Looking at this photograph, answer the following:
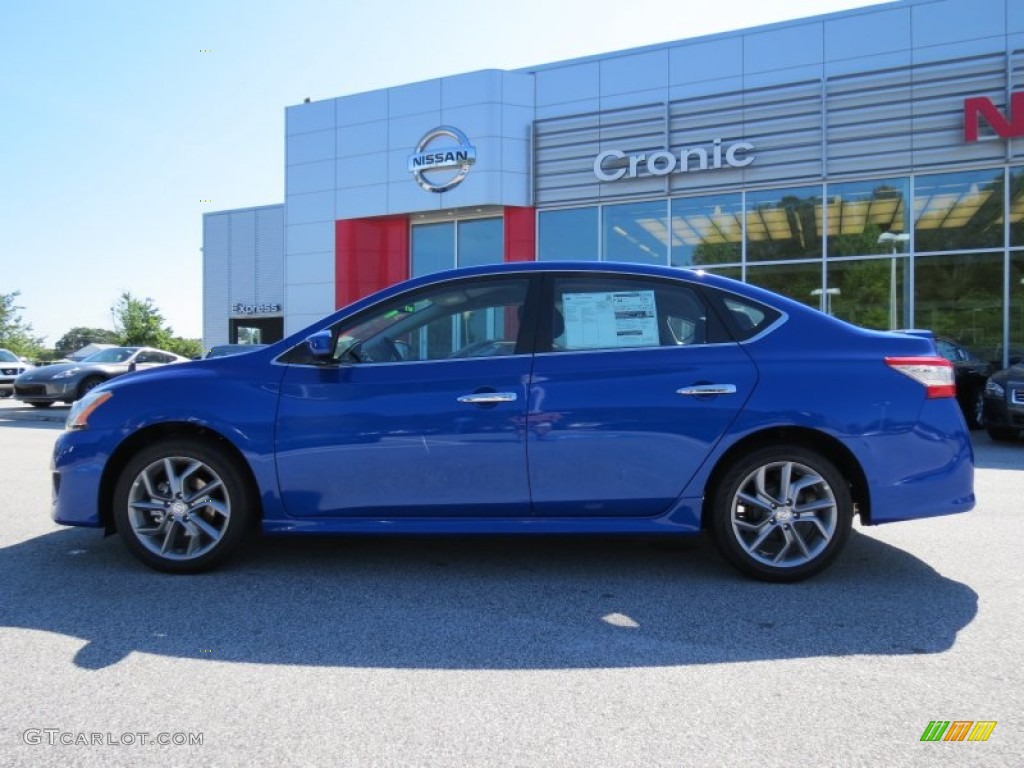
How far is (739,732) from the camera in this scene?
236cm

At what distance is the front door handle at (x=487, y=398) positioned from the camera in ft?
12.3

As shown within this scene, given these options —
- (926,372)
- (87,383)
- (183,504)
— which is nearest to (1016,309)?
(926,372)

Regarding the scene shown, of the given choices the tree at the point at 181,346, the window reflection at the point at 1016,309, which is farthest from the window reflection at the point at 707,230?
the tree at the point at 181,346

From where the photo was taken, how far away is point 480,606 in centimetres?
352

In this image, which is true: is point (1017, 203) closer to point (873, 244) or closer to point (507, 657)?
point (873, 244)

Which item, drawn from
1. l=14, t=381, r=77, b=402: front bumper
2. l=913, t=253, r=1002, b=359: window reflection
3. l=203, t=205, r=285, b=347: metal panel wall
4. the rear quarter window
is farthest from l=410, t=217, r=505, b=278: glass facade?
l=203, t=205, r=285, b=347: metal panel wall

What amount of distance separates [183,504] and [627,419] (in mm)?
2295

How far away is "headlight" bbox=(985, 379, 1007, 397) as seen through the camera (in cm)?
980

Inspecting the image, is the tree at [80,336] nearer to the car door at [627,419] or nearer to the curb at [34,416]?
the curb at [34,416]

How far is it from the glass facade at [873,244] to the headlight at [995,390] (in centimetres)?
396

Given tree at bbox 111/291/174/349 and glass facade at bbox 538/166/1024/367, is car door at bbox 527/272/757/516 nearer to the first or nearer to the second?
glass facade at bbox 538/166/1024/367

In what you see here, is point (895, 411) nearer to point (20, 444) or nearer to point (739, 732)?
point (739, 732)

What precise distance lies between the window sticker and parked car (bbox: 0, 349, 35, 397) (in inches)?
877

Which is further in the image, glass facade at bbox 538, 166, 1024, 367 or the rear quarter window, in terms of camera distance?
glass facade at bbox 538, 166, 1024, 367
